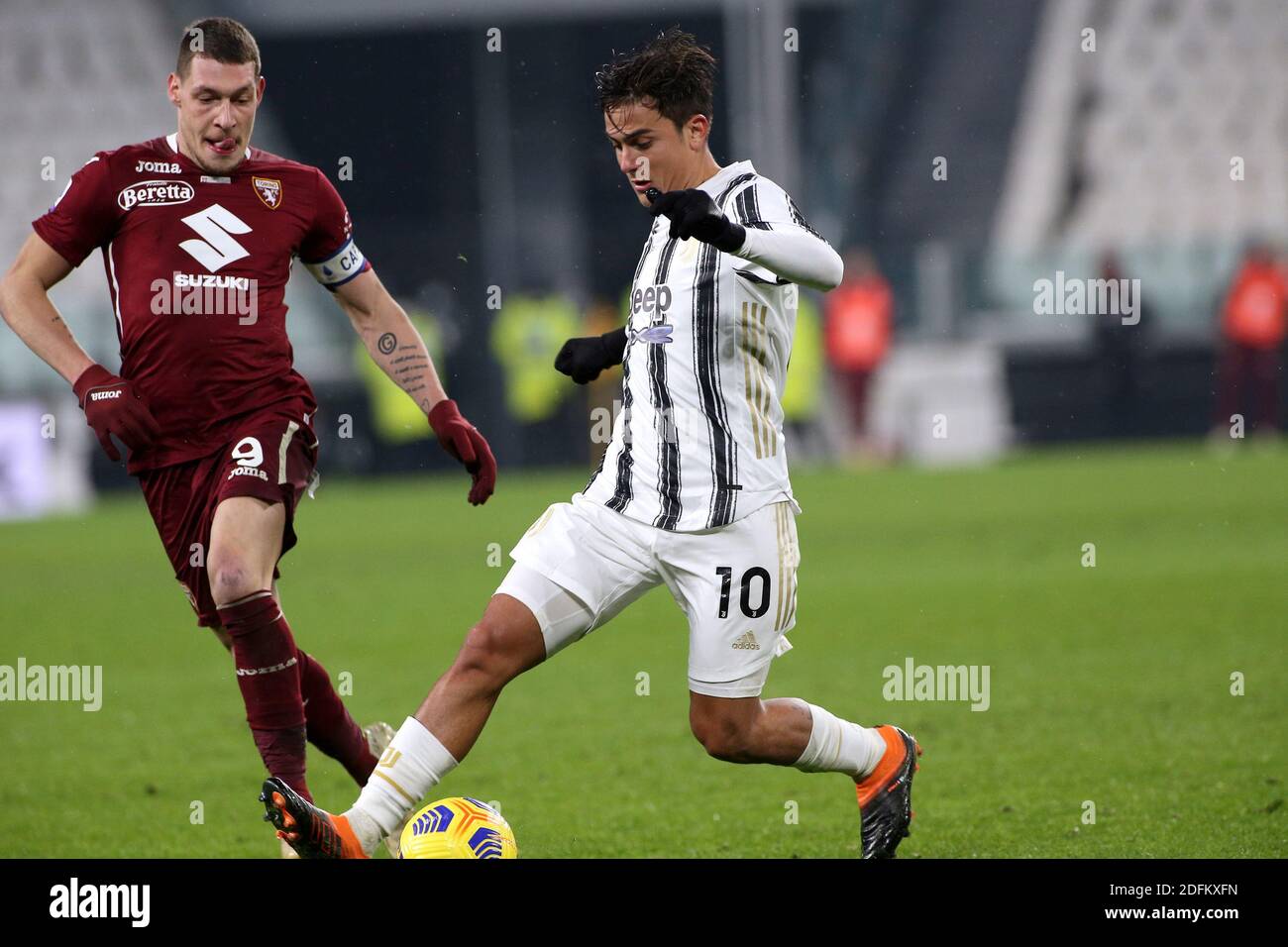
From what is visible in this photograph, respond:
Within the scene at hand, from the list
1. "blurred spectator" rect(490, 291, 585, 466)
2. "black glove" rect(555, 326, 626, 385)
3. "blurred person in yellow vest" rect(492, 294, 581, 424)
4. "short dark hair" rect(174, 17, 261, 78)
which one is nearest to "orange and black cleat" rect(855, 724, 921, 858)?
"black glove" rect(555, 326, 626, 385)

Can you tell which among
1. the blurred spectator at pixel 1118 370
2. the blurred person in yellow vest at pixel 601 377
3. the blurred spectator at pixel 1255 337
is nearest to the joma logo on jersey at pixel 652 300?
the blurred person in yellow vest at pixel 601 377

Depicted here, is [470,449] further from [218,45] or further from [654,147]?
[218,45]

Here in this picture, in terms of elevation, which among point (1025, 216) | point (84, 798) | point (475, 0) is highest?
point (475, 0)

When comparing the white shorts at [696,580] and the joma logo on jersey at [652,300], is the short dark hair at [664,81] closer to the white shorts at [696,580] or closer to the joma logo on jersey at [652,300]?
the joma logo on jersey at [652,300]

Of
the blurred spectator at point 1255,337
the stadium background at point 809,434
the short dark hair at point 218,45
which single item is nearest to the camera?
the short dark hair at point 218,45

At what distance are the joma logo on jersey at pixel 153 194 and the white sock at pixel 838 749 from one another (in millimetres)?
2142

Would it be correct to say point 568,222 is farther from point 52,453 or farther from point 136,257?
point 136,257

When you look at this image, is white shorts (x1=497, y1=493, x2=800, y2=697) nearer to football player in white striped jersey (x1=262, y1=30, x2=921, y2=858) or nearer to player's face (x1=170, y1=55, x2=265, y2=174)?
football player in white striped jersey (x1=262, y1=30, x2=921, y2=858)

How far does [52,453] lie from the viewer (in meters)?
18.5

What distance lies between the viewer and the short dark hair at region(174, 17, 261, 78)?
4617 millimetres

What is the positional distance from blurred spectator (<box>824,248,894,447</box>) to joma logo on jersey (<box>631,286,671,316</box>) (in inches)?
613

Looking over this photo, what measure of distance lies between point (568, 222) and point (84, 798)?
2066cm

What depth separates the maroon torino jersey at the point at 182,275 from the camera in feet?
15.4
